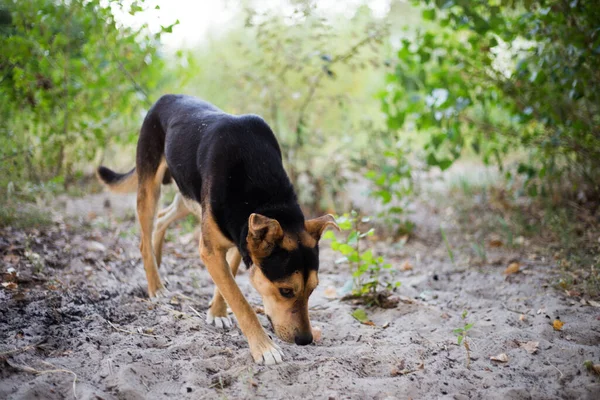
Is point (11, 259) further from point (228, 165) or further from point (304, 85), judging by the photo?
point (304, 85)

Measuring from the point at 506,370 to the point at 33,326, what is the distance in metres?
3.28

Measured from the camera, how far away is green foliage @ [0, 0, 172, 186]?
540cm

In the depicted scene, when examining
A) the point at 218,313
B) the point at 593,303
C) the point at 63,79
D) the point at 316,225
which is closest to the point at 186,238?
the point at 63,79

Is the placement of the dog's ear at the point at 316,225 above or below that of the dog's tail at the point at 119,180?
above

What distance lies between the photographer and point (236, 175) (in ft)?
13.0

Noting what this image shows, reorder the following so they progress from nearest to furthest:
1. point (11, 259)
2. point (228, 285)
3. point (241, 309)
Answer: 1. point (241, 309)
2. point (228, 285)
3. point (11, 259)

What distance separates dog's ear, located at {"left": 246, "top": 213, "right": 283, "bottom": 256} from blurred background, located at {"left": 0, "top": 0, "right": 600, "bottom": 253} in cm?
289

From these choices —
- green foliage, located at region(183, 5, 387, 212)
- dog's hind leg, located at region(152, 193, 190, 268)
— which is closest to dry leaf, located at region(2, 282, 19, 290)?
dog's hind leg, located at region(152, 193, 190, 268)

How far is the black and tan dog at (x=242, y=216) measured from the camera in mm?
3561

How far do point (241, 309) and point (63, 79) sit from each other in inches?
177

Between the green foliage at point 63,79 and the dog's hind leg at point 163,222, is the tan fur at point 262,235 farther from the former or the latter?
the green foliage at point 63,79

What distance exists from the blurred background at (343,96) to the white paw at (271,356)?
10.2 feet

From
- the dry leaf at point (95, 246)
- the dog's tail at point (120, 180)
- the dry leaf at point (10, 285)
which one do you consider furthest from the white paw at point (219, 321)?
the dry leaf at point (95, 246)

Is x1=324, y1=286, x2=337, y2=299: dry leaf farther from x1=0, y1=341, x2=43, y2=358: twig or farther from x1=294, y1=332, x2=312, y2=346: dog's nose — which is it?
x1=0, y1=341, x2=43, y2=358: twig
